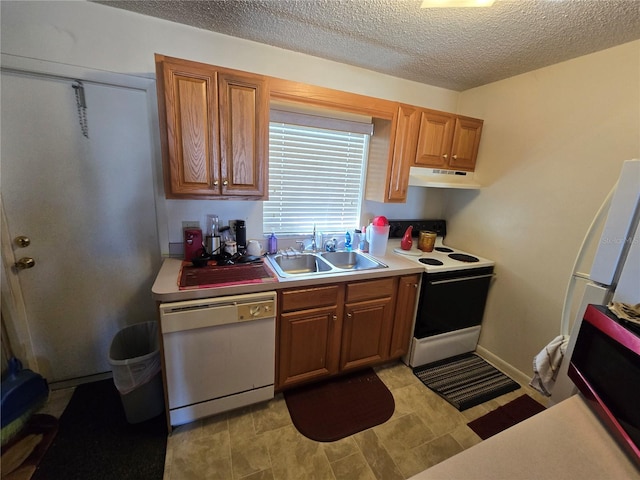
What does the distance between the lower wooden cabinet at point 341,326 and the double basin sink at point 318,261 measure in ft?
0.74

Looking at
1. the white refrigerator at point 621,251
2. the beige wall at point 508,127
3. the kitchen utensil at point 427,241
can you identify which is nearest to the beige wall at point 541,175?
the beige wall at point 508,127

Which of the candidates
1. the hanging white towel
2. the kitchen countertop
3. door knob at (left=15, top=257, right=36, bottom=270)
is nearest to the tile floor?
the hanging white towel

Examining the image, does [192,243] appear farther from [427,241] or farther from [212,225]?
[427,241]

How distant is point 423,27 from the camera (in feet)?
5.15

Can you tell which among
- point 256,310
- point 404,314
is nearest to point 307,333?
point 256,310

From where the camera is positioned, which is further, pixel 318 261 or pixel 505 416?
pixel 318 261

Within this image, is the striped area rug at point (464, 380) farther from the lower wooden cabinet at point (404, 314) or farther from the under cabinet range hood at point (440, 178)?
the under cabinet range hood at point (440, 178)

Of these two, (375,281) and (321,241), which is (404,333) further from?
(321,241)

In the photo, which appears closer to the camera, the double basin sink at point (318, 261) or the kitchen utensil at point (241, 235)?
the kitchen utensil at point (241, 235)

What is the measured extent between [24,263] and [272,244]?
4.97 feet

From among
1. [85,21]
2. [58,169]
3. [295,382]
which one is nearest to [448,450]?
[295,382]

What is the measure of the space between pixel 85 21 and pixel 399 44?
188 centimetres

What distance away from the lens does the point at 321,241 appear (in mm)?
2363

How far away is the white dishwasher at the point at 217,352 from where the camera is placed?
4.78ft
